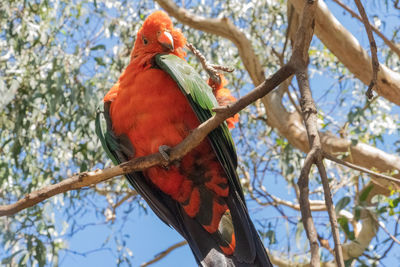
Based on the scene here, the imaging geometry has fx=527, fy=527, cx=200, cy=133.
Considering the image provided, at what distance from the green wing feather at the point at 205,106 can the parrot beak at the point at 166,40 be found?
0.90ft

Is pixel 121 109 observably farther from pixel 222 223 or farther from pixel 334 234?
pixel 334 234

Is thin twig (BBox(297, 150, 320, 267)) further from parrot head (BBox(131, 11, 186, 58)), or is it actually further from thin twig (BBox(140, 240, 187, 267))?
thin twig (BBox(140, 240, 187, 267))

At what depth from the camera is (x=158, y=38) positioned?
266 centimetres

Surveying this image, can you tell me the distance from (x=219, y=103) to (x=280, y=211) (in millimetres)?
2963

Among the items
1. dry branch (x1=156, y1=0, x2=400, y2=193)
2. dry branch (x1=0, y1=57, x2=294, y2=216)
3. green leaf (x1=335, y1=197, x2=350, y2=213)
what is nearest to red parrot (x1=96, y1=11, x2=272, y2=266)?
dry branch (x1=0, y1=57, x2=294, y2=216)

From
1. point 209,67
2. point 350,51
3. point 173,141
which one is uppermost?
point 350,51

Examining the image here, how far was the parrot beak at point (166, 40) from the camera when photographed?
103 inches

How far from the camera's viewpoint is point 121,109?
8.04ft

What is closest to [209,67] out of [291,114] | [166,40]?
[166,40]

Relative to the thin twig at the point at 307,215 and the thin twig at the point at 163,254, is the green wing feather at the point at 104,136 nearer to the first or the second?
the thin twig at the point at 307,215

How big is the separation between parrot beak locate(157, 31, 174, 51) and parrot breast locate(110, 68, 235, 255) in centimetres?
22

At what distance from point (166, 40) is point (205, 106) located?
21.7 inches

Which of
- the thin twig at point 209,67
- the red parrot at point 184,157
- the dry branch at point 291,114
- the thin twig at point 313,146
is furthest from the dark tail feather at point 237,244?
the dry branch at point 291,114

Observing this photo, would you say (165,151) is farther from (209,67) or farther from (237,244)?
(237,244)
